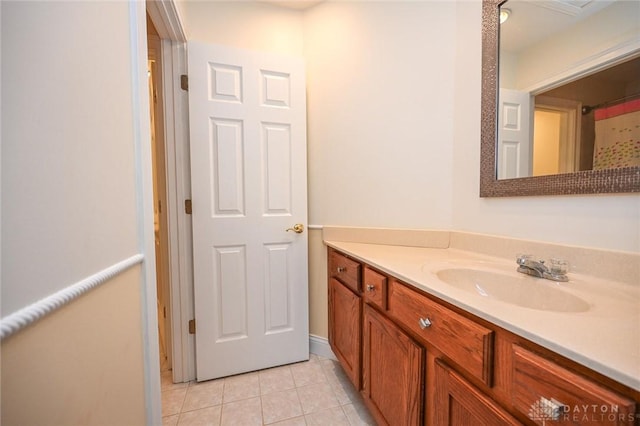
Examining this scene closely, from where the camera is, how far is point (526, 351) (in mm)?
529

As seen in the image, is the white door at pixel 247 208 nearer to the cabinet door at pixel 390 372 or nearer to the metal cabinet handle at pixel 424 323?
the cabinet door at pixel 390 372

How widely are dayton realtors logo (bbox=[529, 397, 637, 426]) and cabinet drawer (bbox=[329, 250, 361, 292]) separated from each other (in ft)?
2.68

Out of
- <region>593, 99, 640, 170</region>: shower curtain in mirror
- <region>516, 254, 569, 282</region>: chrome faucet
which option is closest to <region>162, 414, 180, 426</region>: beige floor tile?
<region>516, 254, 569, 282</region>: chrome faucet

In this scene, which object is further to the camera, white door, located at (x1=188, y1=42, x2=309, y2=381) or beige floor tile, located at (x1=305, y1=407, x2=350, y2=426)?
white door, located at (x1=188, y1=42, x2=309, y2=381)

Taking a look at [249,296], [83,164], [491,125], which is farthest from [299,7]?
[249,296]

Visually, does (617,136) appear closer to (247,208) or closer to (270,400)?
(247,208)

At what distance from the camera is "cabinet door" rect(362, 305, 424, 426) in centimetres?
86

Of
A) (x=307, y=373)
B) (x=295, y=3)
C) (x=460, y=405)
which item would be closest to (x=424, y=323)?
(x=460, y=405)

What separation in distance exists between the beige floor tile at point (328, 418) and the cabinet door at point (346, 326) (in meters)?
0.17

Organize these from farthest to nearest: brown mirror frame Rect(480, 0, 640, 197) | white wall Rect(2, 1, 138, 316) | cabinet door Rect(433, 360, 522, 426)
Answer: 1. brown mirror frame Rect(480, 0, 640, 197)
2. cabinet door Rect(433, 360, 522, 426)
3. white wall Rect(2, 1, 138, 316)

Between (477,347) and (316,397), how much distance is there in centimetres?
115

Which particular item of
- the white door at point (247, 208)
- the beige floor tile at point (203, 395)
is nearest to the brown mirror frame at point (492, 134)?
the white door at point (247, 208)

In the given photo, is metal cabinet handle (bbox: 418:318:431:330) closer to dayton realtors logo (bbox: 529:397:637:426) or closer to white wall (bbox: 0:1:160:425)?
dayton realtors logo (bbox: 529:397:637:426)

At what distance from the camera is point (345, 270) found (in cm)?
143
